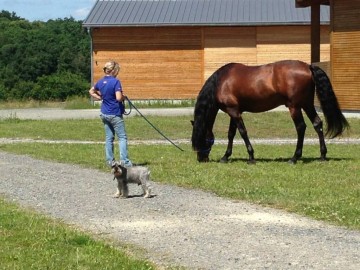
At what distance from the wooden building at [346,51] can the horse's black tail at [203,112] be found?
572 inches

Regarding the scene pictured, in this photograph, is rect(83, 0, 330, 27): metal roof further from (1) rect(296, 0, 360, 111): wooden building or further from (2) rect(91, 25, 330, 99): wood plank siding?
(1) rect(296, 0, 360, 111): wooden building

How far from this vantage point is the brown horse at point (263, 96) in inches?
650

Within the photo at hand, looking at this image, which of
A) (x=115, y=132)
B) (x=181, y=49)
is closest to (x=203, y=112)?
(x=115, y=132)

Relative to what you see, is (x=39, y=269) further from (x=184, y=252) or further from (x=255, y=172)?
(x=255, y=172)

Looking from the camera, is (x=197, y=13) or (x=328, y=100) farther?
(x=197, y=13)

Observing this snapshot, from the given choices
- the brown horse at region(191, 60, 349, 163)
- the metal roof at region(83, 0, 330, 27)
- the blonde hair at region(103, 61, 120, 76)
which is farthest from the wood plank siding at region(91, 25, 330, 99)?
the blonde hair at region(103, 61, 120, 76)

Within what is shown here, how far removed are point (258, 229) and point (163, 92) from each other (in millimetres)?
35231

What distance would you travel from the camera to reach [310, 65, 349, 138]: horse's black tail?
53.5 ft

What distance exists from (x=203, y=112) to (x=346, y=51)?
15.1 m

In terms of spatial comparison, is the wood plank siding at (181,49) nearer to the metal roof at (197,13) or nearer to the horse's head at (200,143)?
the metal roof at (197,13)

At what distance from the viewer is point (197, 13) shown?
45.2 metres

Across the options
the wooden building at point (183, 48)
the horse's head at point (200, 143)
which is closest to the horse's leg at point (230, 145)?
the horse's head at point (200, 143)

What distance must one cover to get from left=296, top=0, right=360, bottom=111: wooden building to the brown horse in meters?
13.7

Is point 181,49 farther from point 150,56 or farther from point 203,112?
point 203,112
